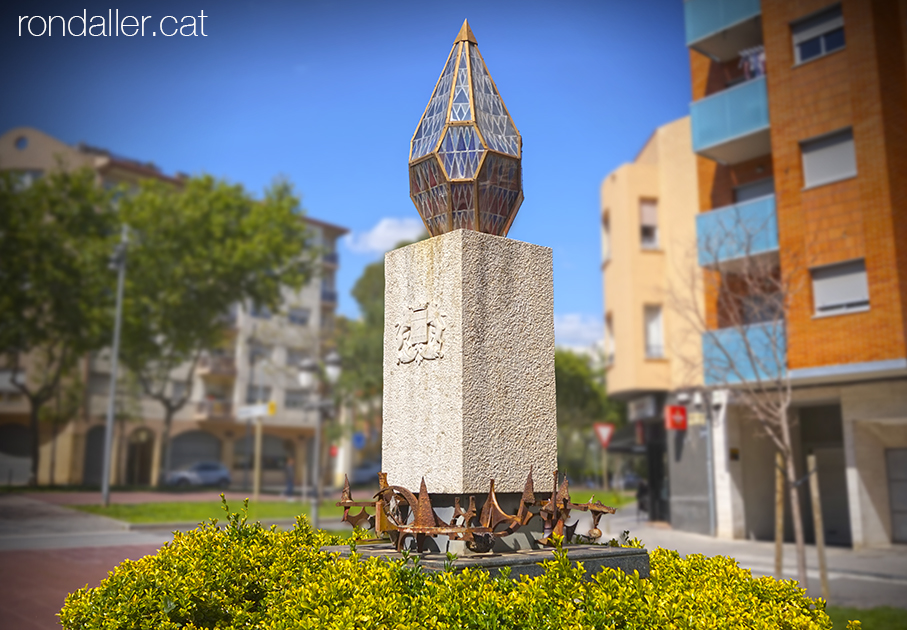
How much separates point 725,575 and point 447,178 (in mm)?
2954

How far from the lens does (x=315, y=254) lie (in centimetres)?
3838

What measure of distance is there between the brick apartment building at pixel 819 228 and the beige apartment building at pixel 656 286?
154cm

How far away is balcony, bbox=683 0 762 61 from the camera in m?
19.2

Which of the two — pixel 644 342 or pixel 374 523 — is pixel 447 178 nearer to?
pixel 374 523

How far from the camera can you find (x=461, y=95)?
5.36 metres

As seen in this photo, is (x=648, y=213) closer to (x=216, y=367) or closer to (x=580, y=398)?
(x=580, y=398)

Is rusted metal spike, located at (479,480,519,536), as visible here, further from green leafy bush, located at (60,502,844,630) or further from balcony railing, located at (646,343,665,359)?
balcony railing, located at (646,343,665,359)

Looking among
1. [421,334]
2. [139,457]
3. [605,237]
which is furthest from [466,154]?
[139,457]

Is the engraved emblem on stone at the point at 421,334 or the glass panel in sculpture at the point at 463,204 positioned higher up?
the glass panel in sculpture at the point at 463,204

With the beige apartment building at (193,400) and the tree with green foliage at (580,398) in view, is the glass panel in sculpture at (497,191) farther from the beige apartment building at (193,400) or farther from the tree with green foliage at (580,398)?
the tree with green foliage at (580,398)

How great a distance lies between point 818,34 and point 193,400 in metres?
43.0

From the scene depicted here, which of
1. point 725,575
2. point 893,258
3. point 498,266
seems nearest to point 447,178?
point 498,266

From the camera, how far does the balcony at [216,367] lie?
51125mm

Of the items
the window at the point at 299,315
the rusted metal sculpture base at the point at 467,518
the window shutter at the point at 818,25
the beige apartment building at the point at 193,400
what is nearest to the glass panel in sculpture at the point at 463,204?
the rusted metal sculpture base at the point at 467,518
